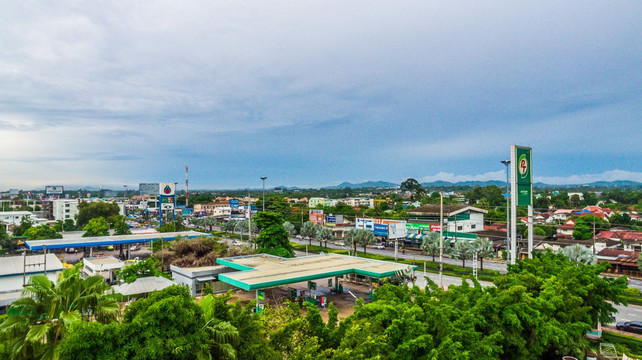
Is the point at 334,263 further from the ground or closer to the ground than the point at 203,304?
closer to the ground

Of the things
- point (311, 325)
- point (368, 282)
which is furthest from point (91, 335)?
point (368, 282)

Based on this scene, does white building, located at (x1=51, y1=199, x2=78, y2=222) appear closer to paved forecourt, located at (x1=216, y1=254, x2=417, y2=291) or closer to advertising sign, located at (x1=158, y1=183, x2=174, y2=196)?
advertising sign, located at (x1=158, y1=183, x2=174, y2=196)

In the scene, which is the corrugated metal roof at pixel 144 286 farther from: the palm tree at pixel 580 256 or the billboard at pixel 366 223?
the billboard at pixel 366 223

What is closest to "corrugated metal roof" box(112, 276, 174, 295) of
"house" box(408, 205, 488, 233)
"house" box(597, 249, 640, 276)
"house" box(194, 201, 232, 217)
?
"house" box(597, 249, 640, 276)

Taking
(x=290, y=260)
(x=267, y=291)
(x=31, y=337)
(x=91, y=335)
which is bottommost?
(x=267, y=291)

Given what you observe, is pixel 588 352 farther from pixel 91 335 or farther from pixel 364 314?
pixel 91 335

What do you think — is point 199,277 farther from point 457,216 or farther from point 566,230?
point 566,230
